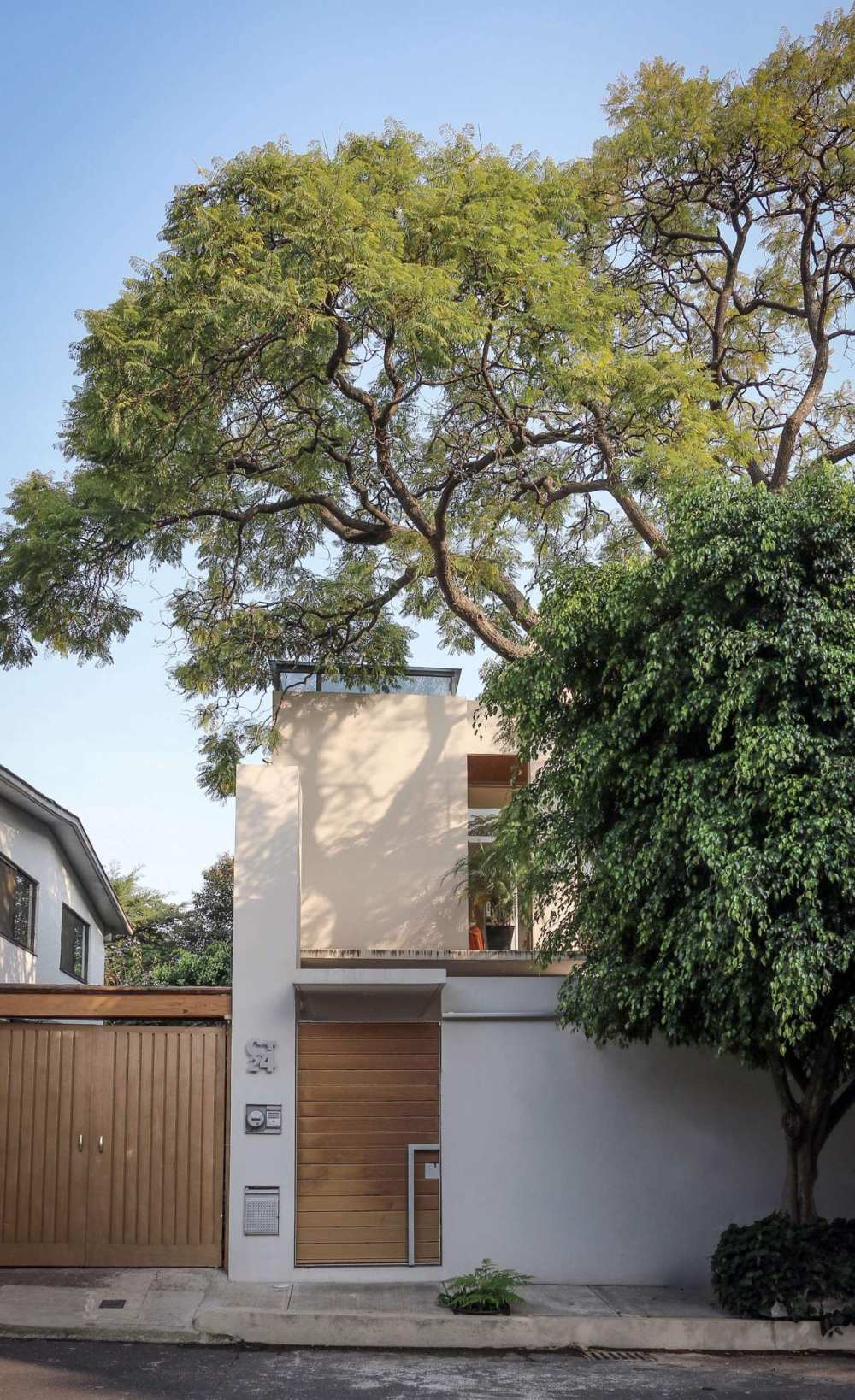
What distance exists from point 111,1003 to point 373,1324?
3.91 meters

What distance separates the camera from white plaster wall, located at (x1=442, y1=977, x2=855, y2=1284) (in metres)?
12.1

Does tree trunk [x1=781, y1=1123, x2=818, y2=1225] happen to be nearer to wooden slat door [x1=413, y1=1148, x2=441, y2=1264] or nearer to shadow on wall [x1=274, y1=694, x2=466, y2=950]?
wooden slat door [x1=413, y1=1148, x2=441, y2=1264]

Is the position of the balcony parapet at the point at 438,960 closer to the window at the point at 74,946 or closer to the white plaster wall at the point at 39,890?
the white plaster wall at the point at 39,890

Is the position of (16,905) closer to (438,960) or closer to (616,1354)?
(438,960)

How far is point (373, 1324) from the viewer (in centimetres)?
1021

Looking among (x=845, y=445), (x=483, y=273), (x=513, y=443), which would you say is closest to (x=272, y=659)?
(x=513, y=443)

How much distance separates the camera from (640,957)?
1123cm

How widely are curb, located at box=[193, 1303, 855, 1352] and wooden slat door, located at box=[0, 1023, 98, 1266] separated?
7.46ft

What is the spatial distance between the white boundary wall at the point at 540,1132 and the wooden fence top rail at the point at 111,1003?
1.11 feet

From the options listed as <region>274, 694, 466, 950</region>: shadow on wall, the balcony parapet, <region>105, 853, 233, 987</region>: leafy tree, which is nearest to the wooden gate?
the balcony parapet

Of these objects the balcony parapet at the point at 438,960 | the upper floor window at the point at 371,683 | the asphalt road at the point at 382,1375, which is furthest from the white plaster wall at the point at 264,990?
the upper floor window at the point at 371,683

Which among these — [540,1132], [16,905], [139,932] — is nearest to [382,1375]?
[540,1132]

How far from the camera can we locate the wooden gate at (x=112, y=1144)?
1191 centimetres

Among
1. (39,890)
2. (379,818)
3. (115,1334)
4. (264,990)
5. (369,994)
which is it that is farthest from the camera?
(379,818)
